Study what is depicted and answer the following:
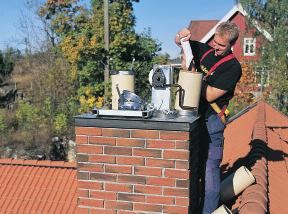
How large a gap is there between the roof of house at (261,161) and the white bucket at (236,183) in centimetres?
5

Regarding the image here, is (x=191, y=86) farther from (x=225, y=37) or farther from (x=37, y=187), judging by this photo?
(x=37, y=187)

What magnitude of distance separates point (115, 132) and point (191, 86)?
0.65m

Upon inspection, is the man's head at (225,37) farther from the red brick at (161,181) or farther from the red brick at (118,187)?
the red brick at (118,187)

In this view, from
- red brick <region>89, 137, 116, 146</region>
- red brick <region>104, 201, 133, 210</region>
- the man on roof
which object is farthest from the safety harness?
red brick <region>104, 201, 133, 210</region>

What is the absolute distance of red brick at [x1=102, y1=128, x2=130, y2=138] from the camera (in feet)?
8.99

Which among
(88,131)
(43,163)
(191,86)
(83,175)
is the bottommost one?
(43,163)

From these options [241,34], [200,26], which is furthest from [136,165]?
[200,26]

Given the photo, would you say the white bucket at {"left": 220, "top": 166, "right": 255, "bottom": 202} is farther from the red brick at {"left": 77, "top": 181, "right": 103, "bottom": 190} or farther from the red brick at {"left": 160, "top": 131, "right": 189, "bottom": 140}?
the red brick at {"left": 77, "top": 181, "right": 103, "bottom": 190}

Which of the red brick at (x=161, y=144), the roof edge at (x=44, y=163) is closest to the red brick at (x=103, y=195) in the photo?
the red brick at (x=161, y=144)

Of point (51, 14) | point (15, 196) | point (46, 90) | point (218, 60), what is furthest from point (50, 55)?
point (218, 60)

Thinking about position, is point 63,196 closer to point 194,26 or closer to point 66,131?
point 66,131

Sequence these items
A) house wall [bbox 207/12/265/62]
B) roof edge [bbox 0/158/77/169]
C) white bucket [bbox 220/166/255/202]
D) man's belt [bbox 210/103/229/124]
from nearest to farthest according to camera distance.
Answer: man's belt [bbox 210/103/229/124], white bucket [bbox 220/166/255/202], roof edge [bbox 0/158/77/169], house wall [bbox 207/12/265/62]

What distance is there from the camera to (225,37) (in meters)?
2.98

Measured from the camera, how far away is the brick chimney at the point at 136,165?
8.77ft
